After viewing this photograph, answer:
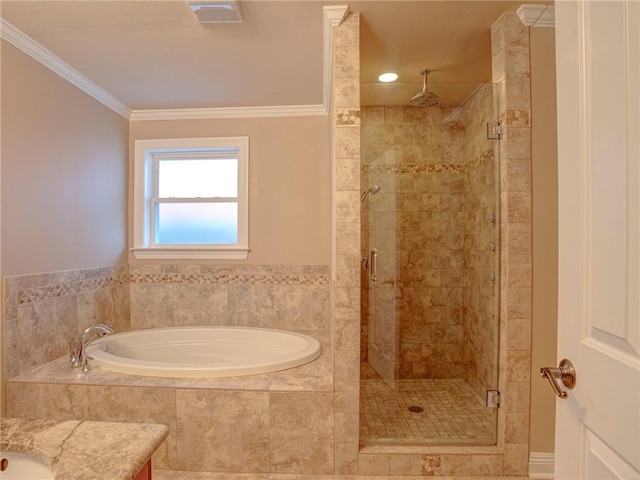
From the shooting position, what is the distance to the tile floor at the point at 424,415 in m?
1.88

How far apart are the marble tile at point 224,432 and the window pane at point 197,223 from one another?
1.56 metres

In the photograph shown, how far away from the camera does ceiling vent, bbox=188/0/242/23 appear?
1629 mm

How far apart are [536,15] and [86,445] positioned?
8.24ft

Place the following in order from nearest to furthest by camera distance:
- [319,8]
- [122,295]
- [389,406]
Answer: [319,8] → [389,406] → [122,295]

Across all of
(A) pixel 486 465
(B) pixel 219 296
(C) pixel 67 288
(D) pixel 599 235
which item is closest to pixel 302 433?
(A) pixel 486 465

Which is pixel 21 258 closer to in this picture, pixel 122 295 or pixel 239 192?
pixel 122 295

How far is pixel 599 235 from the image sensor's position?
69 cm

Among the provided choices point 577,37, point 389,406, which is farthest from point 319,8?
point 389,406

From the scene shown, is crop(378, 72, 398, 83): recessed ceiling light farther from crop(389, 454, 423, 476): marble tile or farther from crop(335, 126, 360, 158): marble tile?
crop(389, 454, 423, 476): marble tile

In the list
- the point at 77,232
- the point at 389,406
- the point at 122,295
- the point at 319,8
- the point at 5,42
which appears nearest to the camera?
the point at 319,8

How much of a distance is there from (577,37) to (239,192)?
2597 mm

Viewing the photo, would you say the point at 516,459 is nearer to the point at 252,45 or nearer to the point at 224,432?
the point at 224,432

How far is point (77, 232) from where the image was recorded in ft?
7.80

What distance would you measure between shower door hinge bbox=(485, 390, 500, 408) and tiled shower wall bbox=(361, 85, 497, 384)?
320 mm
